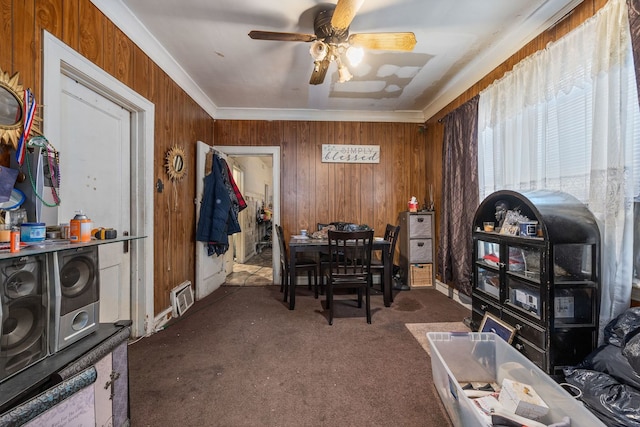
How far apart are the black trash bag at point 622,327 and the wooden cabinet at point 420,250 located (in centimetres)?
214

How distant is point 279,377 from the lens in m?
1.65

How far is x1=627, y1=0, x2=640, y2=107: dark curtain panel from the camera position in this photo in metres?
1.25

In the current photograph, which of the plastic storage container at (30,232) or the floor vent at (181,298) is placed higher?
the plastic storage container at (30,232)

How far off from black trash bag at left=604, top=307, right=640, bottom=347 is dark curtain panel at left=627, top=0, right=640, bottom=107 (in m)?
1.16

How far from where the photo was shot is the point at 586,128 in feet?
A: 5.20

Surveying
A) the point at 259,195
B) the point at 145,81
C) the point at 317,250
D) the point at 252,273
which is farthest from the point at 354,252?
the point at 259,195

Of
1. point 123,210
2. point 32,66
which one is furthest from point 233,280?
point 32,66

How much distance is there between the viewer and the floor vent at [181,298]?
2539mm

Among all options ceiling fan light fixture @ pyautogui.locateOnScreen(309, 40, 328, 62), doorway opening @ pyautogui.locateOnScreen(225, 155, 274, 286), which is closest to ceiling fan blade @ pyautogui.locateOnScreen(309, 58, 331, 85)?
ceiling fan light fixture @ pyautogui.locateOnScreen(309, 40, 328, 62)

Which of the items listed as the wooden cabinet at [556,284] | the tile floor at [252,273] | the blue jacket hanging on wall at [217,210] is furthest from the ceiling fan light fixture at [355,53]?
the tile floor at [252,273]

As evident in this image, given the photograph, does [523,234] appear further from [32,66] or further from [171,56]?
[171,56]

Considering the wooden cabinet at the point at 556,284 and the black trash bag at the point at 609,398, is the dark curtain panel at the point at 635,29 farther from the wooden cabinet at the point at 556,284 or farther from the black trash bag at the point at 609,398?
the black trash bag at the point at 609,398

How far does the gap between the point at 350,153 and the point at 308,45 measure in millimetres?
1790

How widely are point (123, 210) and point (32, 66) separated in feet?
3.59
